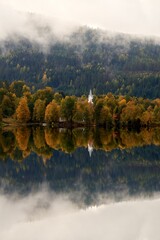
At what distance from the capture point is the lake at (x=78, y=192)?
106ft

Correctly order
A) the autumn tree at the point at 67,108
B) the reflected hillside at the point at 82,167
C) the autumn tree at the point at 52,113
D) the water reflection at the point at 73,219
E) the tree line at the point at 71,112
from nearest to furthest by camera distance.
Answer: the water reflection at the point at 73,219
the reflected hillside at the point at 82,167
the autumn tree at the point at 52,113
the tree line at the point at 71,112
the autumn tree at the point at 67,108

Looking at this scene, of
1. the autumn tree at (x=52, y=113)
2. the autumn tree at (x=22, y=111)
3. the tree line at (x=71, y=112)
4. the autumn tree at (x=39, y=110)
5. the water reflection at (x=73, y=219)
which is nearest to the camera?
the water reflection at (x=73, y=219)

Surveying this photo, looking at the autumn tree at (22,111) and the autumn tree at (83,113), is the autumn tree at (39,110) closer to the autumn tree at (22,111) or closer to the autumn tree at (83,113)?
the autumn tree at (22,111)

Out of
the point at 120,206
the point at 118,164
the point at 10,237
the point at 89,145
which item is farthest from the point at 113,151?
the point at 10,237

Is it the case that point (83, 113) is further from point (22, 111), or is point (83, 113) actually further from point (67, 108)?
point (22, 111)

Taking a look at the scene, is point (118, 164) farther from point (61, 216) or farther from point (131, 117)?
point (131, 117)

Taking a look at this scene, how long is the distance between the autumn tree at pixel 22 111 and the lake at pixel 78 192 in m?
55.6

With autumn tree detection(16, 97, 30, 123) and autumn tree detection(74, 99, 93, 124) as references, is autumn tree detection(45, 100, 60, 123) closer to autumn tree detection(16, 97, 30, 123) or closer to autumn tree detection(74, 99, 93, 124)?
autumn tree detection(16, 97, 30, 123)

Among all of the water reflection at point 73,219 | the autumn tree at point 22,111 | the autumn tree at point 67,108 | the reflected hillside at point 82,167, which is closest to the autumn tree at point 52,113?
the autumn tree at point 67,108

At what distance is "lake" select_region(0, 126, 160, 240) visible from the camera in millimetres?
32438

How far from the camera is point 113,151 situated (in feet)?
269

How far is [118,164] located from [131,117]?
86.2 m

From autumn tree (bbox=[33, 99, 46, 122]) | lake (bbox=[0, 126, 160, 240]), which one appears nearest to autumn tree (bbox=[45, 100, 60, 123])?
autumn tree (bbox=[33, 99, 46, 122])

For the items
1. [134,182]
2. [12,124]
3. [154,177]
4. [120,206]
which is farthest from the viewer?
[12,124]
